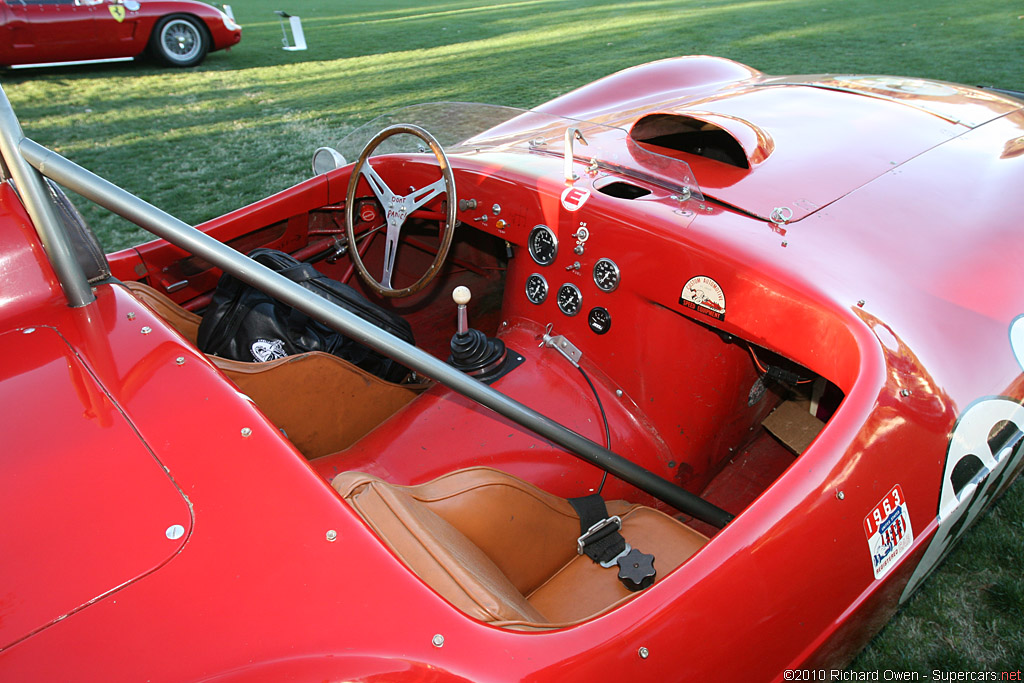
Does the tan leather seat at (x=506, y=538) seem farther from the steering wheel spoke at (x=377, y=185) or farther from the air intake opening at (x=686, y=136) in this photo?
the air intake opening at (x=686, y=136)

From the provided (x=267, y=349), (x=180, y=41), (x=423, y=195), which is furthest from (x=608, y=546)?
(x=180, y=41)

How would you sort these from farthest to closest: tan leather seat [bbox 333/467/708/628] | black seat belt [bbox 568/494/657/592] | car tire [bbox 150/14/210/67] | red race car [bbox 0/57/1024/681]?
1. car tire [bbox 150/14/210/67]
2. black seat belt [bbox 568/494/657/592]
3. tan leather seat [bbox 333/467/708/628]
4. red race car [bbox 0/57/1024/681]

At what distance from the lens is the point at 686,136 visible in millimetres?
2941

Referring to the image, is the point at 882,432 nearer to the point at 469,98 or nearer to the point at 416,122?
the point at 416,122

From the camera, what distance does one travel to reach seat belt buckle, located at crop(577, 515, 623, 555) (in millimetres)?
1932

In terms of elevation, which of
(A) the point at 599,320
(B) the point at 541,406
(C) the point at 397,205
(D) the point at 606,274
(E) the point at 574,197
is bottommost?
(B) the point at 541,406

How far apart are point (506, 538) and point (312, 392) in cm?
85

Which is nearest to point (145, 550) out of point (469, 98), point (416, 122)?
point (416, 122)

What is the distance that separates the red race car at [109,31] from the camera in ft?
27.0

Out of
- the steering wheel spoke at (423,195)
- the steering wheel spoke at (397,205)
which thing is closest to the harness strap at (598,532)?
the steering wheel spoke at (397,205)

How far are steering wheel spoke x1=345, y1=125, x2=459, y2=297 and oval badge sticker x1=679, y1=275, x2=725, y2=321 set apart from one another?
0.84m

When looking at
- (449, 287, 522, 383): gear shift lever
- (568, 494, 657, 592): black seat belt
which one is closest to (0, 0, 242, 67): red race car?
(449, 287, 522, 383): gear shift lever

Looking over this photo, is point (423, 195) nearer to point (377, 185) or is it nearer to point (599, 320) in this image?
point (377, 185)

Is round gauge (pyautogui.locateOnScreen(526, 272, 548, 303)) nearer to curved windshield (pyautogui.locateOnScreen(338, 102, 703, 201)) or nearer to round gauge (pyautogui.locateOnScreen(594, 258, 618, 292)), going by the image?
round gauge (pyautogui.locateOnScreen(594, 258, 618, 292))
